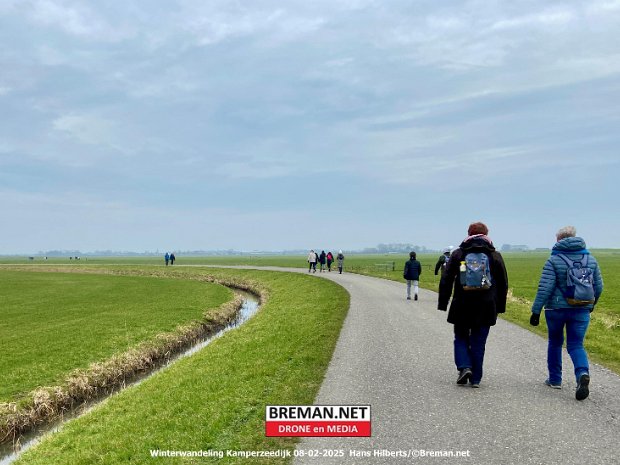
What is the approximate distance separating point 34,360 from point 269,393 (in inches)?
407

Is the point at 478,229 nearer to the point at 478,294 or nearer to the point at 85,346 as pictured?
the point at 478,294

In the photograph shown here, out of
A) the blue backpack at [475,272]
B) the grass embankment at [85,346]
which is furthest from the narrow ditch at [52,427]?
the blue backpack at [475,272]

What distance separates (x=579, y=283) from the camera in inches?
267

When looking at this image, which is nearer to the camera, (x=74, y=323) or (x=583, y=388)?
(x=583, y=388)

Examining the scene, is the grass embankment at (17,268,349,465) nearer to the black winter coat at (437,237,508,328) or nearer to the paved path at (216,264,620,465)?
the paved path at (216,264,620,465)

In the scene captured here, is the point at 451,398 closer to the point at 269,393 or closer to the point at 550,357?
the point at 550,357

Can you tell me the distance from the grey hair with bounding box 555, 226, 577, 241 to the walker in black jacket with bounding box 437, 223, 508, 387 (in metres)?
1.12

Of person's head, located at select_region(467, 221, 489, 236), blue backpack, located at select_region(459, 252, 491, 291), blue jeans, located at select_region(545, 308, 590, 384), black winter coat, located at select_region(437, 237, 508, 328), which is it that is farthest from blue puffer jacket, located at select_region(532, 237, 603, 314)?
person's head, located at select_region(467, 221, 489, 236)

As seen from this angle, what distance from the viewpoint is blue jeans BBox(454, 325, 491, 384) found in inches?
289

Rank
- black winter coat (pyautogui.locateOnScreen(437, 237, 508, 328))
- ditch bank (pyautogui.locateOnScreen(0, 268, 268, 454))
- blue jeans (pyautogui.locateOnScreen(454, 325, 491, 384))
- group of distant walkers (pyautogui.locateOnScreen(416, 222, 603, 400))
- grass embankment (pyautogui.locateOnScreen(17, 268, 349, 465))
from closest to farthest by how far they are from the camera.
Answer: grass embankment (pyautogui.locateOnScreen(17, 268, 349, 465)) → group of distant walkers (pyautogui.locateOnScreen(416, 222, 603, 400)) → black winter coat (pyautogui.locateOnScreen(437, 237, 508, 328)) → blue jeans (pyautogui.locateOnScreen(454, 325, 491, 384)) → ditch bank (pyautogui.locateOnScreen(0, 268, 268, 454))

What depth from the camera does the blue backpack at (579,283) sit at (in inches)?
266

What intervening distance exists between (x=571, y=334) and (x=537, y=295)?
0.82 meters

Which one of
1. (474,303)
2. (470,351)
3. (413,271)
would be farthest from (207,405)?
(413,271)

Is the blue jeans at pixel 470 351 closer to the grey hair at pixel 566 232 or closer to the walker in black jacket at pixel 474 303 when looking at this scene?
the walker in black jacket at pixel 474 303
